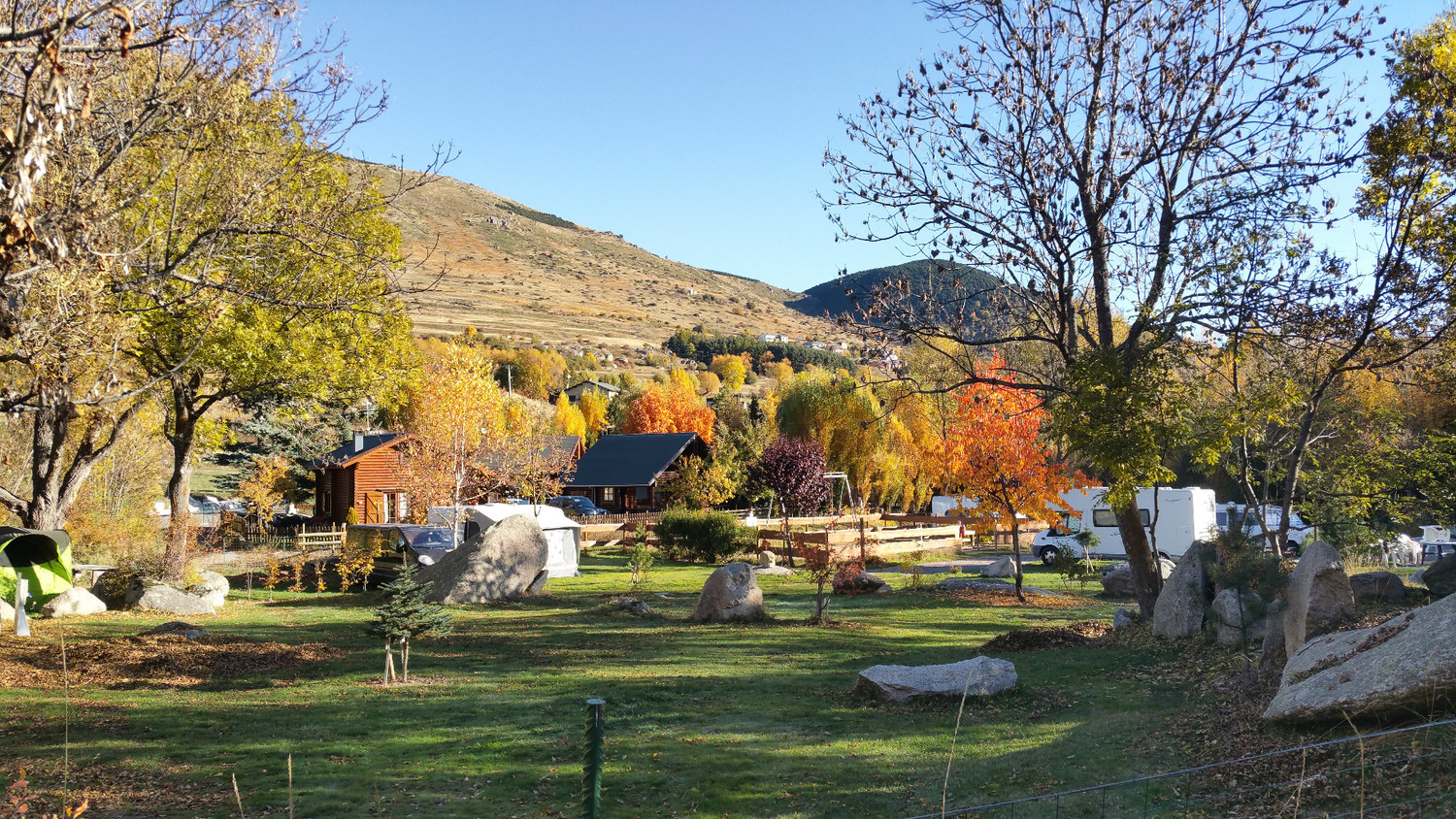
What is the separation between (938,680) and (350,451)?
1601 inches

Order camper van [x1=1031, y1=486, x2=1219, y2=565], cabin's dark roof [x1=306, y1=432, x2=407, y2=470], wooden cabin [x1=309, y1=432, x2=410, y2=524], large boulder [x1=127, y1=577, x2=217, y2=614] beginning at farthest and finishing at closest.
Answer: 1. wooden cabin [x1=309, y1=432, x2=410, y2=524]
2. cabin's dark roof [x1=306, y1=432, x2=407, y2=470]
3. camper van [x1=1031, y1=486, x2=1219, y2=565]
4. large boulder [x1=127, y1=577, x2=217, y2=614]

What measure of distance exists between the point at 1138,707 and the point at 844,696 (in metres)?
3.03

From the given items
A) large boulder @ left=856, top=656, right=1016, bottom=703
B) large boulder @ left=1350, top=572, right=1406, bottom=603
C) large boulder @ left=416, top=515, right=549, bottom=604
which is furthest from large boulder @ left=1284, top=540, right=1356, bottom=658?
large boulder @ left=416, top=515, right=549, bottom=604

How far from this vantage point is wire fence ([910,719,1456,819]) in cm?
562

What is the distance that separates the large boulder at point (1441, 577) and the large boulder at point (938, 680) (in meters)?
6.41

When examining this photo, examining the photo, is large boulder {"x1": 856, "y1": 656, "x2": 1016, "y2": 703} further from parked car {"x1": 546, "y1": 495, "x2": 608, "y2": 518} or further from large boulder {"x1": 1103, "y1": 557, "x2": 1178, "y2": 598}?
parked car {"x1": 546, "y1": 495, "x2": 608, "y2": 518}

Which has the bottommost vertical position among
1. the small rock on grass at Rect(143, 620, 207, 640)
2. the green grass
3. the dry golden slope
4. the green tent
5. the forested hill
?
the green grass

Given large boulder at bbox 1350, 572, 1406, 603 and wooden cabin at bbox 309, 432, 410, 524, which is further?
wooden cabin at bbox 309, 432, 410, 524

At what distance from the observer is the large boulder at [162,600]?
726 inches

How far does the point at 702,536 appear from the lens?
30.8m

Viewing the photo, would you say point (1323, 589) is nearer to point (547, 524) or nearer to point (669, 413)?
point (547, 524)

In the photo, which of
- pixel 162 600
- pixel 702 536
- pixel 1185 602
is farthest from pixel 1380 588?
pixel 162 600

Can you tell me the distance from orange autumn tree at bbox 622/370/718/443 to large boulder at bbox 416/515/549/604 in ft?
148

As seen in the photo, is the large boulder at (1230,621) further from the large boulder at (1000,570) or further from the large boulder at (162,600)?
the large boulder at (162,600)
